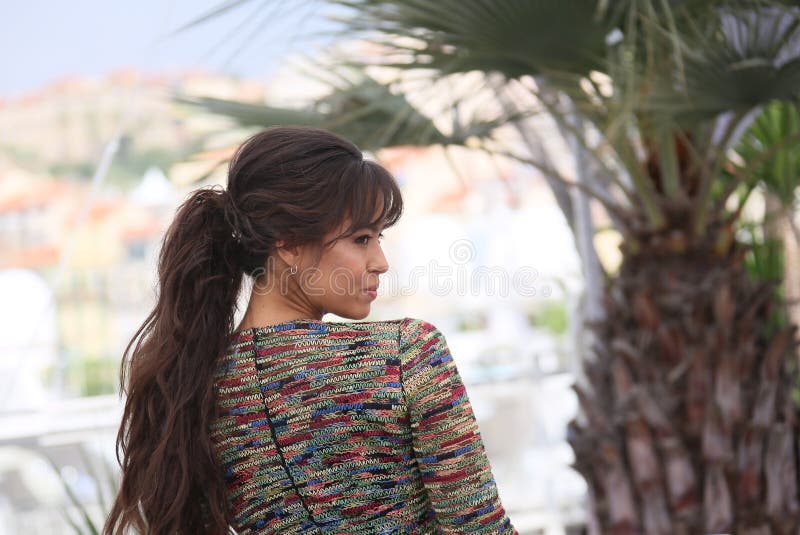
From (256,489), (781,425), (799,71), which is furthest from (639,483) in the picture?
(256,489)

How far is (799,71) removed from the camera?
1.77 meters

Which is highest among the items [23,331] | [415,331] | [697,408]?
[415,331]

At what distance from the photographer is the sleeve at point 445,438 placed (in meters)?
0.85

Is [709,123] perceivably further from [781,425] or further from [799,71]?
[781,425]

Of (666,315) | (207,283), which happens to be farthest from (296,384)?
(666,315)

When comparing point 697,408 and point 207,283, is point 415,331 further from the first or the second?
point 697,408

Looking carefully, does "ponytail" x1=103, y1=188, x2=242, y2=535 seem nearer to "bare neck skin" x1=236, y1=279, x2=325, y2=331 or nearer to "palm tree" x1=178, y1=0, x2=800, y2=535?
"bare neck skin" x1=236, y1=279, x2=325, y2=331

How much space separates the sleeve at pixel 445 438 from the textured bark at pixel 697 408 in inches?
56.5

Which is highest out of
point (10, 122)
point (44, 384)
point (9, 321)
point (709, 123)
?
point (10, 122)

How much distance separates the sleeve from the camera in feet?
2.80

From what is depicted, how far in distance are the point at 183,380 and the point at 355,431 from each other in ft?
0.63

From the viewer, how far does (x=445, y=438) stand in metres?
0.86

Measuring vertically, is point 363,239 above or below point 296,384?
above

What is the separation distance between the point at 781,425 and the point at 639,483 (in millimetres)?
377
